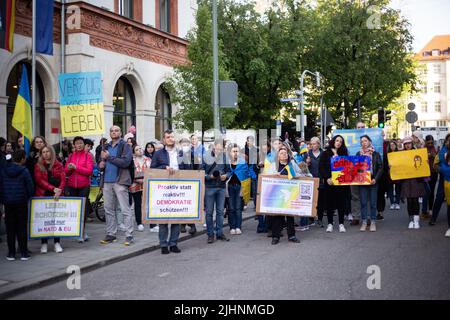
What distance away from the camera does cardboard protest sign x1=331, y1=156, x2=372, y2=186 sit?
1115 cm

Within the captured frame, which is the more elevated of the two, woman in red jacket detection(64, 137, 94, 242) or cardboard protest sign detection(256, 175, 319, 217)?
woman in red jacket detection(64, 137, 94, 242)

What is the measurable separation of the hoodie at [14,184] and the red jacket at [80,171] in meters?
1.54

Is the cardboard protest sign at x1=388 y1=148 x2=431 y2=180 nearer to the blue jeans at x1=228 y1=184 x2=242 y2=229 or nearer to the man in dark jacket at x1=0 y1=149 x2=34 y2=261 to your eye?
the blue jeans at x1=228 y1=184 x2=242 y2=229

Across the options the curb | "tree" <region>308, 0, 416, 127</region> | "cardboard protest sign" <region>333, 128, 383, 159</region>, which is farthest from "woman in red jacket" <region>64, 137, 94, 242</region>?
"tree" <region>308, 0, 416, 127</region>

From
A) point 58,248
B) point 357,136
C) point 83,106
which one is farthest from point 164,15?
point 58,248

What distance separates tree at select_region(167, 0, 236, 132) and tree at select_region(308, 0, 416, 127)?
14.5 meters

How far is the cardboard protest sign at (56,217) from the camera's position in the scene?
355 inches

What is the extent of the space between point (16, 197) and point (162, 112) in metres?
16.9

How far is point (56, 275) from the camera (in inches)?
292

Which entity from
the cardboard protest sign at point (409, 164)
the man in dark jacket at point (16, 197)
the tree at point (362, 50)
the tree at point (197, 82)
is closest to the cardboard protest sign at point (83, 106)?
the man in dark jacket at point (16, 197)

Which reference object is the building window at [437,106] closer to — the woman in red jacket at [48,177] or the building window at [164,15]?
the building window at [164,15]
